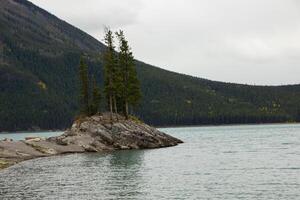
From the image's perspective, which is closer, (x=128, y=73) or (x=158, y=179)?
(x=158, y=179)

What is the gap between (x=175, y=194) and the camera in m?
45.4

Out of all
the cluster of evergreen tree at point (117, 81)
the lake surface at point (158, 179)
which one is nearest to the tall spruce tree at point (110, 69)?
the cluster of evergreen tree at point (117, 81)

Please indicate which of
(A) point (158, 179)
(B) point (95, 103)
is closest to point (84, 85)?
(B) point (95, 103)

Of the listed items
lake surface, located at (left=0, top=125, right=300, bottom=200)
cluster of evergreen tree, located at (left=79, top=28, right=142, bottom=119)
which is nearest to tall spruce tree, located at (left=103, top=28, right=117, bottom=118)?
cluster of evergreen tree, located at (left=79, top=28, right=142, bottom=119)

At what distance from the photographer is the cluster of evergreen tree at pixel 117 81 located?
388ft

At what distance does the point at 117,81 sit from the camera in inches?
4690

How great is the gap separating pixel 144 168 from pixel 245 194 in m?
25.9

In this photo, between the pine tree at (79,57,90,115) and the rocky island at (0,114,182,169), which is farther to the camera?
the pine tree at (79,57,90,115)

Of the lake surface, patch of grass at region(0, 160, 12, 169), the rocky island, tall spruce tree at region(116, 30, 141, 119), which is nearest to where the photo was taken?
the lake surface

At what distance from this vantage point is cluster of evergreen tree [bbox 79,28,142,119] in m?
118

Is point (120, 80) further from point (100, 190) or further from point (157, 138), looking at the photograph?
point (100, 190)

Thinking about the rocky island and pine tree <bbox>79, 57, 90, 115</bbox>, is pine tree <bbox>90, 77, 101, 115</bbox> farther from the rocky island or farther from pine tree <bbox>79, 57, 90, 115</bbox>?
the rocky island

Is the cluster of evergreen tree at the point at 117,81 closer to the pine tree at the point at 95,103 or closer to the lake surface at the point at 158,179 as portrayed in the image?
the pine tree at the point at 95,103

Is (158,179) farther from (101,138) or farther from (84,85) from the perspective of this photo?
(84,85)
